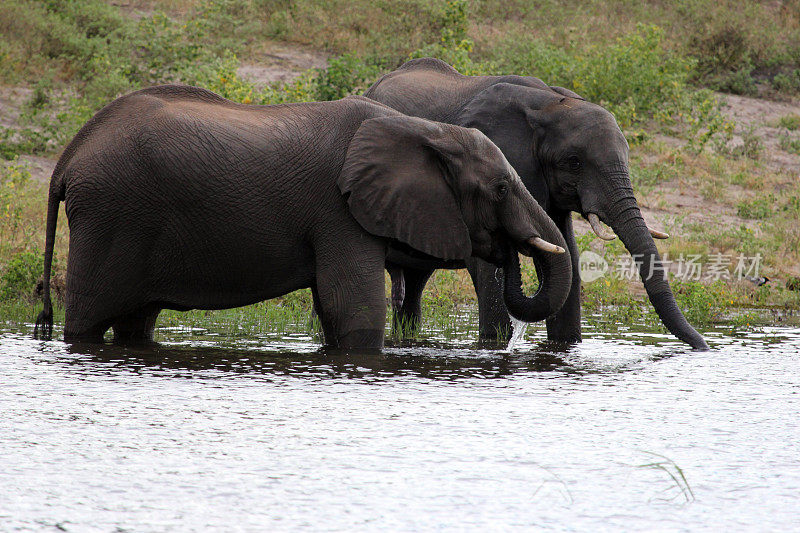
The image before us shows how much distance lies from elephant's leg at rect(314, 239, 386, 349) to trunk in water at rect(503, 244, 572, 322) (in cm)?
84

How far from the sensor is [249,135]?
7.11 meters

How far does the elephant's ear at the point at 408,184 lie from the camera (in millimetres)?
6973

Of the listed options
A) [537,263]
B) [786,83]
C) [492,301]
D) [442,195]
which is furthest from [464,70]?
[442,195]

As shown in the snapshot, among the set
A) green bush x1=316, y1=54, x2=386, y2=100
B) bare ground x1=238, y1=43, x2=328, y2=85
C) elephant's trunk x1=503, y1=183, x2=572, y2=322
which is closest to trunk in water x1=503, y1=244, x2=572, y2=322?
elephant's trunk x1=503, y1=183, x2=572, y2=322

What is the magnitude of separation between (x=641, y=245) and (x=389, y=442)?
371 centimetres

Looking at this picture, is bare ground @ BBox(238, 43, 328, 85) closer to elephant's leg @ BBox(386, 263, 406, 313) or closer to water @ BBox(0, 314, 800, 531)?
elephant's leg @ BBox(386, 263, 406, 313)

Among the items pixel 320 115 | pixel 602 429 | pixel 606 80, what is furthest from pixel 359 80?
pixel 602 429

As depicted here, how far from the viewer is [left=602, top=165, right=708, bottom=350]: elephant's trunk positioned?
26.1ft

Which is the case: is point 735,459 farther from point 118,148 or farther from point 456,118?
point 456,118

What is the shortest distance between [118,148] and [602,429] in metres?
3.49

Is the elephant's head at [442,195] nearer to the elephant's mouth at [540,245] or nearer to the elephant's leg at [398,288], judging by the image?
the elephant's mouth at [540,245]

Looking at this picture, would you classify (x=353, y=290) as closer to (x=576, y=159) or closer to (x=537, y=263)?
(x=537, y=263)

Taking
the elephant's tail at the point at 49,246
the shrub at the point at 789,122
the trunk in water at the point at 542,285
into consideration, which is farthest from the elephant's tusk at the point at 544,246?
the shrub at the point at 789,122

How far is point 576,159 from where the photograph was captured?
323 inches
